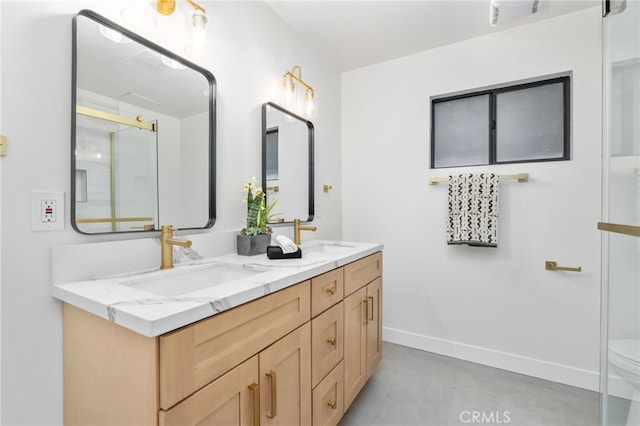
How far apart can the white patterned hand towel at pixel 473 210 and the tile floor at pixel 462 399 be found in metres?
0.90

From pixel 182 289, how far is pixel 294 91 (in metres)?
1.47

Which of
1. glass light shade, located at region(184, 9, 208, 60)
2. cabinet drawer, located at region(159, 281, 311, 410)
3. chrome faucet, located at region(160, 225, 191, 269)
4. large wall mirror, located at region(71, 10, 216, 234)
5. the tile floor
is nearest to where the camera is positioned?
cabinet drawer, located at region(159, 281, 311, 410)

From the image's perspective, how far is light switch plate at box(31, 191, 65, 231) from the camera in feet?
2.95

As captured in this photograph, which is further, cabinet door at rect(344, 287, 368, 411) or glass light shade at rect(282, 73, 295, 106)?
glass light shade at rect(282, 73, 295, 106)

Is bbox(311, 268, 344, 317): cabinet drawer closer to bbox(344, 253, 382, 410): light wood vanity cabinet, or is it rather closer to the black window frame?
bbox(344, 253, 382, 410): light wood vanity cabinet

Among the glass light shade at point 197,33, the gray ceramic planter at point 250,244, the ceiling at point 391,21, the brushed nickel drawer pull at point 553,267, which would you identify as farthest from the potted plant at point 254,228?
the brushed nickel drawer pull at point 553,267

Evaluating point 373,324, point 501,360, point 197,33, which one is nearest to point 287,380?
point 373,324

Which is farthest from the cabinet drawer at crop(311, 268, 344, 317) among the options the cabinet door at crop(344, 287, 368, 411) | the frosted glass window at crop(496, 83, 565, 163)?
the frosted glass window at crop(496, 83, 565, 163)

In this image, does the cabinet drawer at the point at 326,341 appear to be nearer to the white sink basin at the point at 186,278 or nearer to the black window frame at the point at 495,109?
the white sink basin at the point at 186,278

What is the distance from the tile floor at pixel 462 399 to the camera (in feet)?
5.26

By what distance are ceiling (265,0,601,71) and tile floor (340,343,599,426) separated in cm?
232

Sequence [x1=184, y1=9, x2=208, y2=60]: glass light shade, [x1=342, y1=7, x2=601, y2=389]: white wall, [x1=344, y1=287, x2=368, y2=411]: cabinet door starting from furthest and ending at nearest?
[x1=342, y1=7, x2=601, y2=389]: white wall, [x1=344, y1=287, x2=368, y2=411]: cabinet door, [x1=184, y1=9, x2=208, y2=60]: glass light shade

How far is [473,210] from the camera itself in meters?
2.10

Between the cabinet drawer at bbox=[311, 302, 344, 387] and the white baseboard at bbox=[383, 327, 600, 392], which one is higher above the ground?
the cabinet drawer at bbox=[311, 302, 344, 387]
